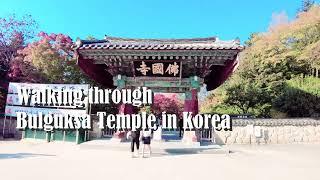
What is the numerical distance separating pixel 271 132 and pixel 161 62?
27.8 ft

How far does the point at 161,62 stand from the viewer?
49.3 feet

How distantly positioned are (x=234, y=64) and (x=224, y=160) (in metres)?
4.43

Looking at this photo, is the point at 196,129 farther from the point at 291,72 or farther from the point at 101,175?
the point at 291,72

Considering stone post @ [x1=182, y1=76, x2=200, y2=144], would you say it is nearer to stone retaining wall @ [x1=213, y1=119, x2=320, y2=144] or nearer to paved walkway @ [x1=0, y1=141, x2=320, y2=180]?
paved walkway @ [x1=0, y1=141, x2=320, y2=180]

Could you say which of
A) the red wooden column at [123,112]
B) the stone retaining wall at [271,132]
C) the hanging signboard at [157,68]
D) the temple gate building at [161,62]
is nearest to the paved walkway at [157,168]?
the red wooden column at [123,112]

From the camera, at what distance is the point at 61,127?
17.9m

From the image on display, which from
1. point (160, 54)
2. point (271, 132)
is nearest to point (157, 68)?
point (160, 54)

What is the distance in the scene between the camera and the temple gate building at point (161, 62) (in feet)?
46.1

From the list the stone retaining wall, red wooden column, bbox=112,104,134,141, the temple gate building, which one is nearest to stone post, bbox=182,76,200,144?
the temple gate building

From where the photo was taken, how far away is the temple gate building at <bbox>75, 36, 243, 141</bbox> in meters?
14.1

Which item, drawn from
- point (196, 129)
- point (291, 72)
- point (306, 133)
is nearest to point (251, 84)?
point (291, 72)

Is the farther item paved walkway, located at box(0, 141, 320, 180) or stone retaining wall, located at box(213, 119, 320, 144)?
stone retaining wall, located at box(213, 119, 320, 144)

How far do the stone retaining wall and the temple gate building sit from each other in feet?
11.9

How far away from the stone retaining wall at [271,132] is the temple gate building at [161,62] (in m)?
3.62
